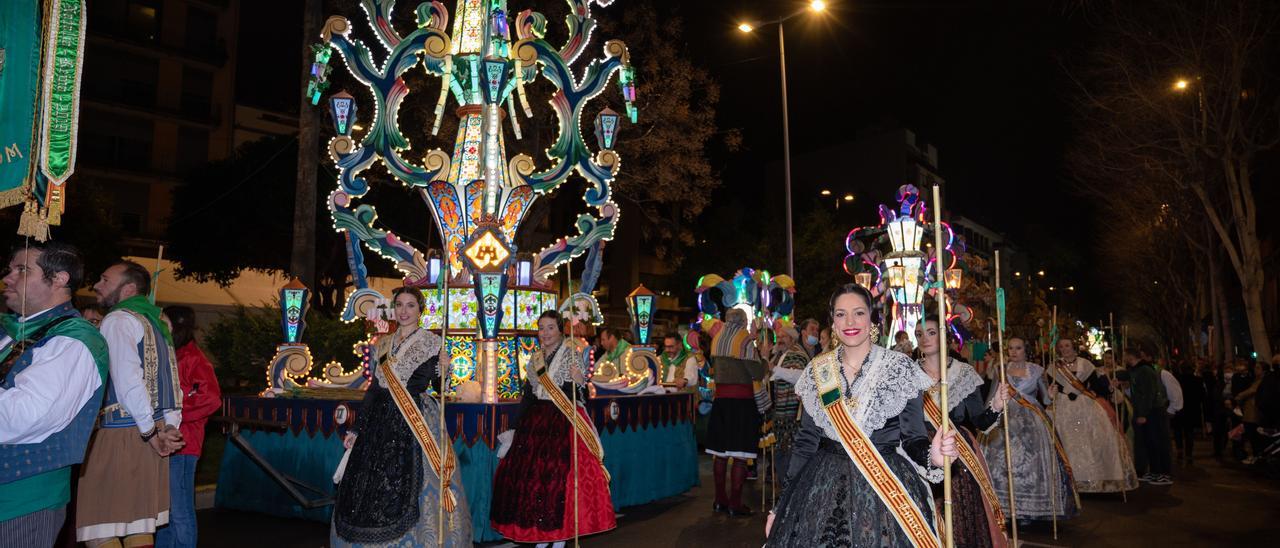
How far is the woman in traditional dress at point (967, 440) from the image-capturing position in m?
5.70

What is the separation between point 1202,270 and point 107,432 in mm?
33747

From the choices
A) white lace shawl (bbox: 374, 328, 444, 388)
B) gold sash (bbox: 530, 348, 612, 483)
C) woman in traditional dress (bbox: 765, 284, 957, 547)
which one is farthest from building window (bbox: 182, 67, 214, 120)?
woman in traditional dress (bbox: 765, 284, 957, 547)

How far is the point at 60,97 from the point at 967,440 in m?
5.78

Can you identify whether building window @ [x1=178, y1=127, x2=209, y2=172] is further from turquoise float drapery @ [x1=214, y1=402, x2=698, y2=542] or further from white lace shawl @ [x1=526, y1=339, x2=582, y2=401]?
white lace shawl @ [x1=526, y1=339, x2=582, y2=401]

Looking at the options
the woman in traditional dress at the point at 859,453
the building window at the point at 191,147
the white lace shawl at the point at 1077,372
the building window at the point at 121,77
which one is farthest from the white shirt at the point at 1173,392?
the building window at the point at 121,77

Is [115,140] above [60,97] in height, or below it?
above

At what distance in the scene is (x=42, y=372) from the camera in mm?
3098

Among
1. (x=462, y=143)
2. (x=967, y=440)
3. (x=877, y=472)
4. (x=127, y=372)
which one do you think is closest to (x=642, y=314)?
(x=462, y=143)

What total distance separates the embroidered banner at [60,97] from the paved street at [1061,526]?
16.1ft

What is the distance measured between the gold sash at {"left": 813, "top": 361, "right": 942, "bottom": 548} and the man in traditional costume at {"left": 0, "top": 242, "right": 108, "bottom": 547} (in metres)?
2.92

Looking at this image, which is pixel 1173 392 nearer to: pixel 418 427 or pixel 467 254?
pixel 467 254

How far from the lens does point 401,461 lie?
5812mm

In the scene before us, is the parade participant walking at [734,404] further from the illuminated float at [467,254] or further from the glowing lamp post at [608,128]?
the glowing lamp post at [608,128]

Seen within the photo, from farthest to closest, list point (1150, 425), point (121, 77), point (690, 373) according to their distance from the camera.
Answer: point (121, 77) → point (690, 373) → point (1150, 425)
